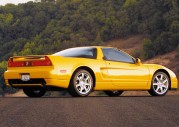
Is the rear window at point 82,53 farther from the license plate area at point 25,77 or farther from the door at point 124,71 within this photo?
the license plate area at point 25,77

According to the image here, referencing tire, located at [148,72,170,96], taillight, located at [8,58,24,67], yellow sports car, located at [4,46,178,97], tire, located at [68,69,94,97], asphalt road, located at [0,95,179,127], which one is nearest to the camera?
asphalt road, located at [0,95,179,127]

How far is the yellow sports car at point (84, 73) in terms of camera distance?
11.3m

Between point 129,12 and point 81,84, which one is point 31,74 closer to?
point 81,84

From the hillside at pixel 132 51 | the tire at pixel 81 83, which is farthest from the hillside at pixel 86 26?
the tire at pixel 81 83

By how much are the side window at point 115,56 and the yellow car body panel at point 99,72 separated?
148 mm

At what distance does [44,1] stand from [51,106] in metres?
114

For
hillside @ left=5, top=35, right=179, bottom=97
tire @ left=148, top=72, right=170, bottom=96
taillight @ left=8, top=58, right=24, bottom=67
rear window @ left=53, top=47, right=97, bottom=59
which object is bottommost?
hillside @ left=5, top=35, right=179, bottom=97

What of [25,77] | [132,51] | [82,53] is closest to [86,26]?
[132,51]

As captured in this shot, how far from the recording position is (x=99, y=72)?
11977mm

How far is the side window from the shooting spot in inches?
497

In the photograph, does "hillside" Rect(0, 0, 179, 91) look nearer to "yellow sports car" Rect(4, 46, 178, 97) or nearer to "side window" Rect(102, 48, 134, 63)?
"yellow sports car" Rect(4, 46, 178, 97)

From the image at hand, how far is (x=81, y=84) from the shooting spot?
11.6 m

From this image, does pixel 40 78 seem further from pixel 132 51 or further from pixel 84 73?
pixel 132 51

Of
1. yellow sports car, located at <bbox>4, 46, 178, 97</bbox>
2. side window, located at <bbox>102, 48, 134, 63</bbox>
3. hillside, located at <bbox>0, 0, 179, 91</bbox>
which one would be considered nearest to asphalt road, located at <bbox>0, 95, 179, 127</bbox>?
yellow sports car, located at <bbox>4, 46, 178, 97</bbox>
